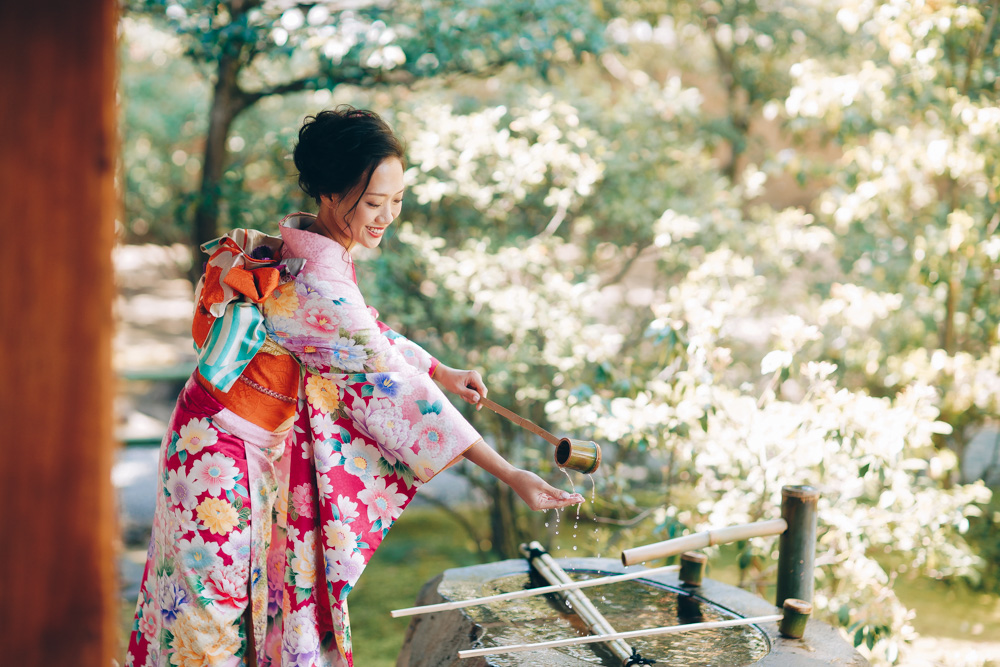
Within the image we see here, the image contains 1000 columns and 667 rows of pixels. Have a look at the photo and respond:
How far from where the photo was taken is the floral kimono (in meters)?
1.93

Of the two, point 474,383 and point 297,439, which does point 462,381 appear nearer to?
point 474,383

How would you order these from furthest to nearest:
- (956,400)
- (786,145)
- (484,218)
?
(786,145) → (484,218) → (956,400)

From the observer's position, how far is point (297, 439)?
2041mm

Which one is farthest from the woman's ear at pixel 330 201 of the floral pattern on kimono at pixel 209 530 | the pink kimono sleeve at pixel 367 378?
the floral pattern on kimono at pixel 209 530

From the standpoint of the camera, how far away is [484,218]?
440cm

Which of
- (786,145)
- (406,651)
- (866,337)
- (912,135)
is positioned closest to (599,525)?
(866,337)

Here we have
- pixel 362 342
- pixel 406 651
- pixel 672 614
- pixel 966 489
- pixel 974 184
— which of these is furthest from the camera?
pixel 974 184

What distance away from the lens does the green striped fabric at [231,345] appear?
1.87 metres

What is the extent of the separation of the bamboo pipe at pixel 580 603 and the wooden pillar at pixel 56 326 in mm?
1394

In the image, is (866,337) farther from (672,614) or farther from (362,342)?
(362,342)

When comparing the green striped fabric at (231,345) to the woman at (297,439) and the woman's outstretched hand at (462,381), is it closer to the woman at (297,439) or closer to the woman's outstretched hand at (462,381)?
the woman at (297,439)

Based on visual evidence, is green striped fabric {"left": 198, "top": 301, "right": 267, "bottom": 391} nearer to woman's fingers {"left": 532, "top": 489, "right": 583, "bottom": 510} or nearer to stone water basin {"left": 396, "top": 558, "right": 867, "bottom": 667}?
woman's fingers {"left": 532, "top": 489, "right": 583, "bottom": 510}

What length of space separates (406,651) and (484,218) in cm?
243

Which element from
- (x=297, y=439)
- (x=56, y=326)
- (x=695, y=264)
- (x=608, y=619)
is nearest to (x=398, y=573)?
(x=695, y=264)
